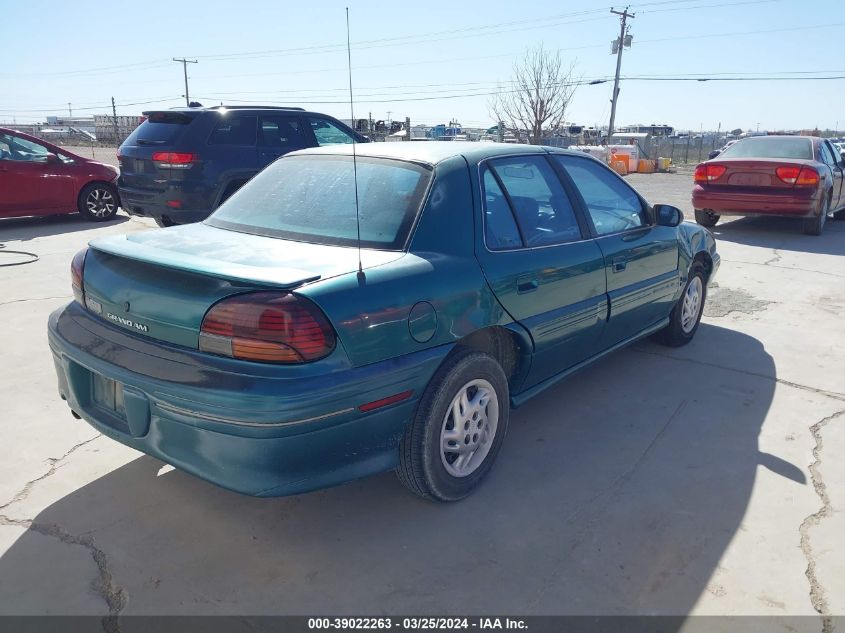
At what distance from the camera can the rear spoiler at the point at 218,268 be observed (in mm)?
2381

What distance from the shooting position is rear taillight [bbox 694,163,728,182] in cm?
989

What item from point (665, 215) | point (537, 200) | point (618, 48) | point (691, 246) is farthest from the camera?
point (618, 48)

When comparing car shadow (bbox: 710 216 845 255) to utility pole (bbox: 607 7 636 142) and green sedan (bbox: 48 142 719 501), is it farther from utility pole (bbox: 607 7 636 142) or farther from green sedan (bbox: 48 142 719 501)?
utility pole (bbox: 607 7 636 142)

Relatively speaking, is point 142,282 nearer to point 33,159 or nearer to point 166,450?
point 166,450

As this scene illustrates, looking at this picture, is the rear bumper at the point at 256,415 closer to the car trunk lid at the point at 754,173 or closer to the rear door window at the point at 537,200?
the rear door window at the point at 537,200

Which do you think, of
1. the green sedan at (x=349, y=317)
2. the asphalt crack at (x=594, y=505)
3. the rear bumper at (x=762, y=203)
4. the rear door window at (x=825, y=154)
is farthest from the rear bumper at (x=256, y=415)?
the rear door window at (x=825, y=154)

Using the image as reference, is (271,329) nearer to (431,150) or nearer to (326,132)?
(431,150)

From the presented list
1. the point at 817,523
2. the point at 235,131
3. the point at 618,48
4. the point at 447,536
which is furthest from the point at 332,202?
the point at 618,48

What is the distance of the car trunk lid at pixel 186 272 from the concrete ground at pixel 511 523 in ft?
2.88

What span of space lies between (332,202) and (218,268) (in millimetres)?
817

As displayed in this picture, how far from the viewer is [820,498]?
311 cm

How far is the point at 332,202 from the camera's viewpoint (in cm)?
314

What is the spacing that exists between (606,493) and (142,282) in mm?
2243

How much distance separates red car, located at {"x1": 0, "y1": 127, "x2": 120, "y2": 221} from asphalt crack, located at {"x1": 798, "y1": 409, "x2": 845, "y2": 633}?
10.00 meters
